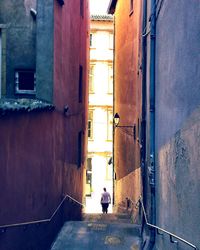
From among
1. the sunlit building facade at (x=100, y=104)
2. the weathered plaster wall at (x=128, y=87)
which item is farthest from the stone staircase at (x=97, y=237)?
the sunlit building facade at (x=100, y=104)

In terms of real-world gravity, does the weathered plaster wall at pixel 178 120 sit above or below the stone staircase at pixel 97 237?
above

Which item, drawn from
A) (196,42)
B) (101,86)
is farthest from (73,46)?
(101,86)

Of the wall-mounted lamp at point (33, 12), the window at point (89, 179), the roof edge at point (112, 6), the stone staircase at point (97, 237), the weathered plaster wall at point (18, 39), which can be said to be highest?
Answer: the roof edge at point (112, 6)

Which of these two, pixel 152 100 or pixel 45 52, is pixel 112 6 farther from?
pixel 152 100

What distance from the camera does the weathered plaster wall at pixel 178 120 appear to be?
6.18m

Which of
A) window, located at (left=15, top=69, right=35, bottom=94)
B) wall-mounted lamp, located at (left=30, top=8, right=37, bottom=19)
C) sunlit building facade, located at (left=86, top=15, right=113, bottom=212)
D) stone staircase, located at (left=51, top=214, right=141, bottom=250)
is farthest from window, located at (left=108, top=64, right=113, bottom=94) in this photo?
wall-mounted lamp, located at (left=30, top=8, right=37, bottom=19)

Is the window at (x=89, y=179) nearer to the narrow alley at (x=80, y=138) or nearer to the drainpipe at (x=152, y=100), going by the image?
the narrow alley at (x=80, y=138)

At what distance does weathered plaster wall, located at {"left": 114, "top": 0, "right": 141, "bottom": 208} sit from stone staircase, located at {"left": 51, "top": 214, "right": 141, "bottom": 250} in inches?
98.0

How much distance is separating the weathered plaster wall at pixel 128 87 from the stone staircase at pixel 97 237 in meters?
2.49

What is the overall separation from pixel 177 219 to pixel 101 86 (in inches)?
1158

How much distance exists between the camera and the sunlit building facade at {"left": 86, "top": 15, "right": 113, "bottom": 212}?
1426 inches

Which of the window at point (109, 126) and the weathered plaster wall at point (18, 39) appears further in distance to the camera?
the window at point (109, 126)

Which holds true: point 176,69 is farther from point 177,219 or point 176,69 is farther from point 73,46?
point 73,46

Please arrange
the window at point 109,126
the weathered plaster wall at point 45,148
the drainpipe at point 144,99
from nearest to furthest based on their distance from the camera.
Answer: the weathered plaster wall at point 45,148 → the drainpipe at point 144,99 → the window at point 109,126
